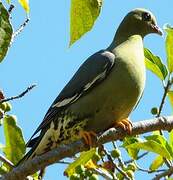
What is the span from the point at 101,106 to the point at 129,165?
2.33 feet

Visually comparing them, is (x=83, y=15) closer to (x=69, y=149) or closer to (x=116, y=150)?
(x=69, y=149)

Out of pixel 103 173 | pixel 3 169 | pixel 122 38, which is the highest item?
pixel 122 38

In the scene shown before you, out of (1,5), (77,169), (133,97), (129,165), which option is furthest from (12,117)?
(1,5)

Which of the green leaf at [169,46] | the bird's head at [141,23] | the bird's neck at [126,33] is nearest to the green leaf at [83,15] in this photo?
the green leaf at [169,46]

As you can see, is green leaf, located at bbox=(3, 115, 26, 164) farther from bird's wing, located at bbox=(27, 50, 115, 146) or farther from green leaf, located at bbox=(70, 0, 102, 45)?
green leaf, located at bbox=(70, 0, 102, 45)

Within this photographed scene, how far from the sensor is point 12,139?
10.8 ft

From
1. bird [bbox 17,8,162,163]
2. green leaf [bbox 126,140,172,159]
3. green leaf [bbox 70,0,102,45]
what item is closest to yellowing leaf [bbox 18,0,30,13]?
green leaf [bbox 70,0,102,45]

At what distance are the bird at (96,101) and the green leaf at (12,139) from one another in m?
0.64

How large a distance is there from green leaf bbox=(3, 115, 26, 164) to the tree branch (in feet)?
1.70

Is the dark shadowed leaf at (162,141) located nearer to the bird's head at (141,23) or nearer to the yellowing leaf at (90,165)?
the yellowing leaf at (90,165)

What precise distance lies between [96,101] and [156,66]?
0.80m

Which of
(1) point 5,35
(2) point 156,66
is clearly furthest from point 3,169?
(1) point 5,35

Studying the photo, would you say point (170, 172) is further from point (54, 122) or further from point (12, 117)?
point (54, 122)

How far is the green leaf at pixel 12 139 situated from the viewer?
3.29 metres
